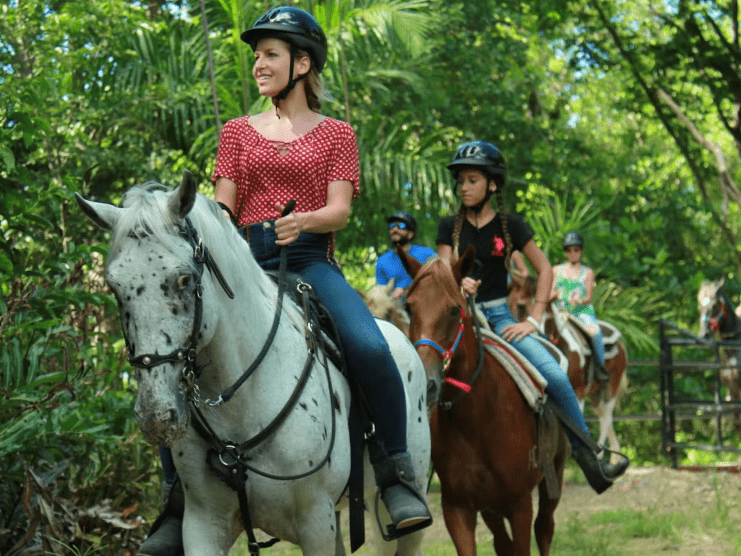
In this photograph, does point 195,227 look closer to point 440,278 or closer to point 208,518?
point 208,518

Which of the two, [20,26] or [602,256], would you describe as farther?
[602,256]

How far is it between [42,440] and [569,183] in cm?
1585

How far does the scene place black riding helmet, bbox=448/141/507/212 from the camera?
6250 millimetres

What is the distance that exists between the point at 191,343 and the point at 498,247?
3387 mm

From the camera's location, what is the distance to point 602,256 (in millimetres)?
17891

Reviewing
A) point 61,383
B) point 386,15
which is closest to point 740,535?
point 61,383

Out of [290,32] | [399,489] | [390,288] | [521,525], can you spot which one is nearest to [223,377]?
[399,489]

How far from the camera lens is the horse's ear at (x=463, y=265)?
5535 mm

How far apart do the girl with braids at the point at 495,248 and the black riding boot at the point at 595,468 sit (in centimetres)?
24

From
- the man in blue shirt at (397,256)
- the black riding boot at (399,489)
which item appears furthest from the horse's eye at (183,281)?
the man in blue shirt at (397,256)

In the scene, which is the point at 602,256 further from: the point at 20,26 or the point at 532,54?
the point at 20,26

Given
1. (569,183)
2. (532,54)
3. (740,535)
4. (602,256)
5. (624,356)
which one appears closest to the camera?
(740,535)

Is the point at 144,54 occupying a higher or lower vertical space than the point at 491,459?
higher

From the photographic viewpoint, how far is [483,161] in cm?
624
